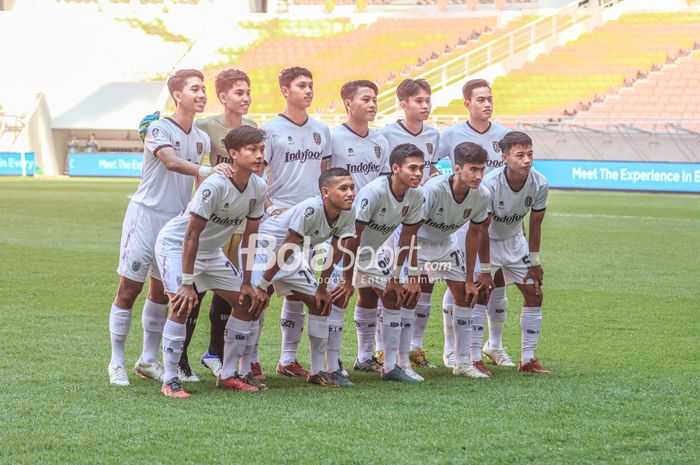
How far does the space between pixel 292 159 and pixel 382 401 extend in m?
1.98

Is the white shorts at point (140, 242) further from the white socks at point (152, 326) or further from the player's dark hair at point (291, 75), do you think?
the player's dark hair at point (291, 75)

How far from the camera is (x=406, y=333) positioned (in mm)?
7461

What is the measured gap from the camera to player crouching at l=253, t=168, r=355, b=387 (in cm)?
670

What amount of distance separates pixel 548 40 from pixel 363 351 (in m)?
34.4

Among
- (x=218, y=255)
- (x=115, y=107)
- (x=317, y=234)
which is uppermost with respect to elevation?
(x=115, y=107)

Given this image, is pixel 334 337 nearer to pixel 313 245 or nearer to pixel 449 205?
pixel 313 245

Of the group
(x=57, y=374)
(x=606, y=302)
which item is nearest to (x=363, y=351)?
(x=57, y=374)

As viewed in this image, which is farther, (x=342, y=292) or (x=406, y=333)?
(x=406, y=333)

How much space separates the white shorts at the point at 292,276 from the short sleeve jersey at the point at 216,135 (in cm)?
84

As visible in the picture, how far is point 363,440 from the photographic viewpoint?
17.5 ft

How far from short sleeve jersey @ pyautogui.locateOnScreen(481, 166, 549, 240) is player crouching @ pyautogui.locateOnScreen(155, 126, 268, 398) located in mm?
1772

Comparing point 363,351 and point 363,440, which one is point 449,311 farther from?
point 363,440

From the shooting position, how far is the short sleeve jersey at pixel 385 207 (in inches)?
275

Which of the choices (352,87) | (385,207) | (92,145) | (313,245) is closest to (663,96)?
(92,145)
